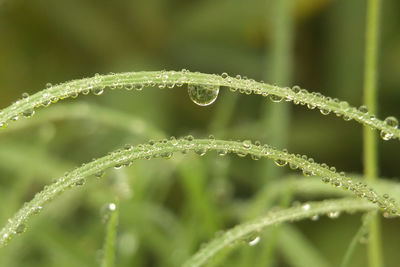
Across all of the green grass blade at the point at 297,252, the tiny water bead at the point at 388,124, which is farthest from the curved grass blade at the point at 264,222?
the green grass blade at the point at 297,252

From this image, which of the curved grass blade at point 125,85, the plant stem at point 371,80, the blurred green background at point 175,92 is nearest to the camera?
the curved grass blade at point 125,85

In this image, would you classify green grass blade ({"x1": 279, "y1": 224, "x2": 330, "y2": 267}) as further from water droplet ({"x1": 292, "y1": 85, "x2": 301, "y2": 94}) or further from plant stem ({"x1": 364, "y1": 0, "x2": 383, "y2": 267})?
water droplet ({"x1": 292, "y1": 85, "x2": 301, "y2": 94})

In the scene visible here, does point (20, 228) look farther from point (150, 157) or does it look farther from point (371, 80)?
point (371, 80)

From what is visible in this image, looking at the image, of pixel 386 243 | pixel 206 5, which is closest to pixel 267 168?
pixel 386 243

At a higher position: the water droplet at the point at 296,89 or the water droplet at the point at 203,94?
the water droplet at the point at 203,94

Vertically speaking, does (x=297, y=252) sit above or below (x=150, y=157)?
above

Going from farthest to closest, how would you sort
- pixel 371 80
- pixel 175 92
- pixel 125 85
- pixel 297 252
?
1. pixel 175 92
2. pixel 297 252
3. pixel 371 80
4. pixel 125 85

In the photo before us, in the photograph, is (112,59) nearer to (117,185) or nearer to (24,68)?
(24,68)

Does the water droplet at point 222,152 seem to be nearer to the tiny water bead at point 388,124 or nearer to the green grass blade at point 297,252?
the tiny water bead at point 388,124

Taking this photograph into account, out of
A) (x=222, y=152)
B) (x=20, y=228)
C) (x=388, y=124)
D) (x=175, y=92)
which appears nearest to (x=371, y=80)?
(x=388, y=124)
